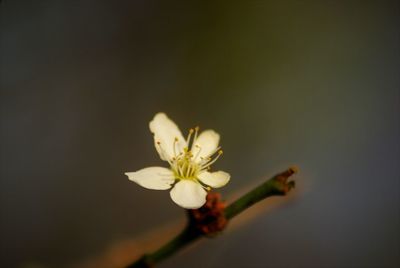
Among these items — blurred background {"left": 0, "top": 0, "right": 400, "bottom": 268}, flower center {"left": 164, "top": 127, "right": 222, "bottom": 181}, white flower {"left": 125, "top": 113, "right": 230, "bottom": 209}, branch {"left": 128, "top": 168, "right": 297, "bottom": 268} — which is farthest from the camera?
blurred background {"left": 0, "top": 0, "right": 400, "bottom": 268}

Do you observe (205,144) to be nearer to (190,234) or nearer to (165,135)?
(165,135)

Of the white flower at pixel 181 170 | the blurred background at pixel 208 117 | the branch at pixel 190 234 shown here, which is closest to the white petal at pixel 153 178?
the white flower at pixel 181 170

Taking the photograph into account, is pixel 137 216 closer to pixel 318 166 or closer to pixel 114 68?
pixel 114 68

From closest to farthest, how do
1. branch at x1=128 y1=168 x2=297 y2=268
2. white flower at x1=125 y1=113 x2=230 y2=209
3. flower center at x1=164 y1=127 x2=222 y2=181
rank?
1. branch at x1=128 y1=168 x2=297 y2=268
2. white flower at x1=125 y1=113 x2=230 y2=209
3. flower center at x1=164 y1=127 x2=222 y2=181

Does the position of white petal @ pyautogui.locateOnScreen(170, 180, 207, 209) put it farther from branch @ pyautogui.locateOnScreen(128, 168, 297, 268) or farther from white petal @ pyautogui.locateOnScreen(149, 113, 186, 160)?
white petal @ pyautogui.locateOnScreen(149, 113, 186, 160)

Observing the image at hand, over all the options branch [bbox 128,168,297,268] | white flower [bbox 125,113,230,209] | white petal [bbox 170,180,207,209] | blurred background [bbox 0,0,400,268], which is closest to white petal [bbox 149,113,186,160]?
white flower [bbox 125,113,230,209]

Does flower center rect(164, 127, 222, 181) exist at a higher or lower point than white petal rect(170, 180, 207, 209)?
higher

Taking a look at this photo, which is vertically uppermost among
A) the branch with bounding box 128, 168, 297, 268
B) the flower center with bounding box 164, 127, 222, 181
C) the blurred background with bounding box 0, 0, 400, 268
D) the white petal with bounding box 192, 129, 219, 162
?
the blurred background with bounding box 0, 0, 400, 268

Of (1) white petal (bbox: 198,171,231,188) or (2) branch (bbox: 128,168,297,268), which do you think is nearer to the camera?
(2) branch (bbox: 128,168,297,268)
